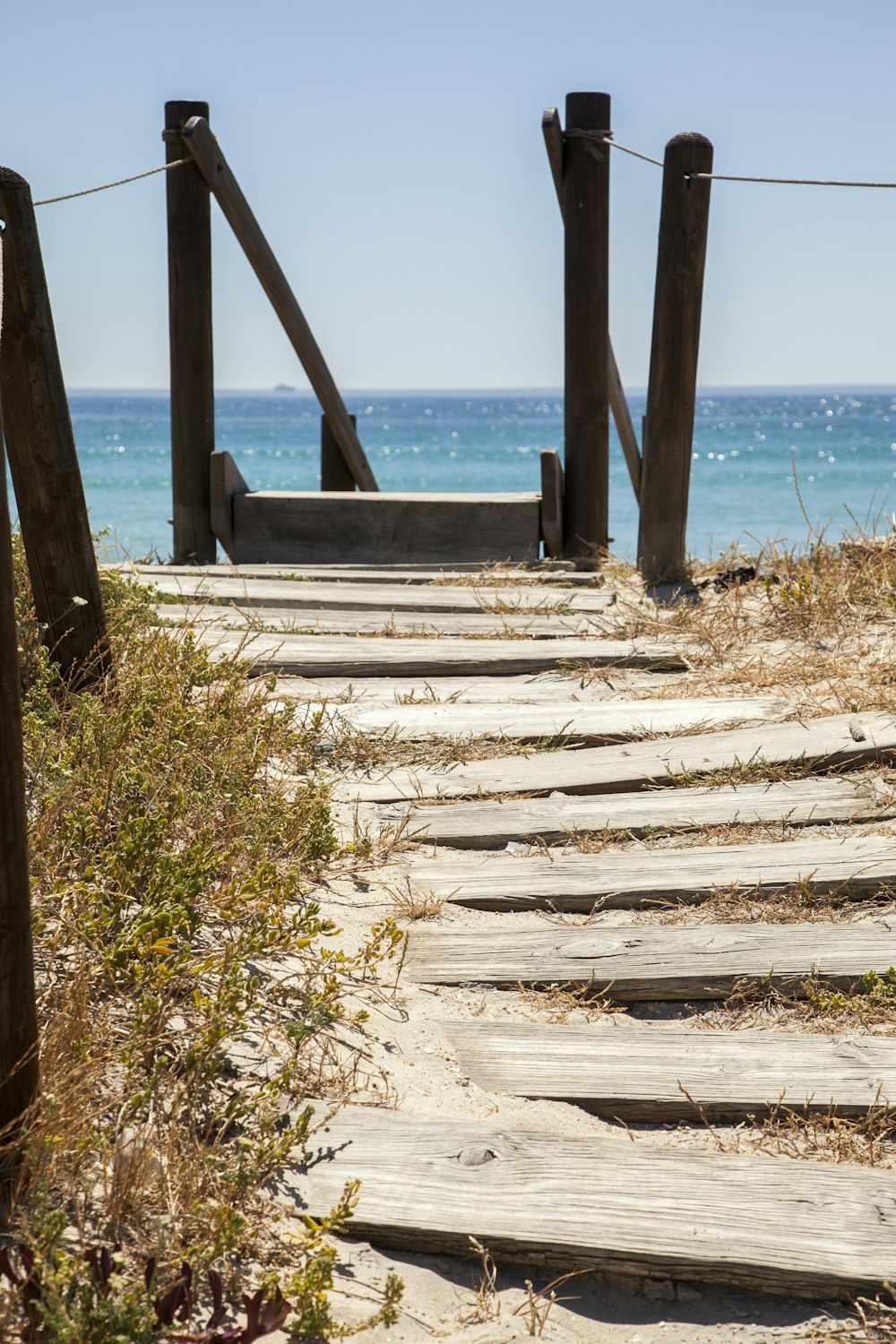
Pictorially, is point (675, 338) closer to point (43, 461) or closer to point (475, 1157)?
point (43, 461)

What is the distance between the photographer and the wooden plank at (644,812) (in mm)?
3441

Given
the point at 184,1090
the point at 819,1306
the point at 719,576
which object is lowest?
the point at 819,1306

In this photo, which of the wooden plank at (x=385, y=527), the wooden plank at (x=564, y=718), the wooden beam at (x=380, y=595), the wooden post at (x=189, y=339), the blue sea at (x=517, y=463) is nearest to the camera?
the wooden plank at (x=564, y=718)

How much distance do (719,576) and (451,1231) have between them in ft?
15.0

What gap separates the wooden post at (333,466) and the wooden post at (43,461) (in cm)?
489

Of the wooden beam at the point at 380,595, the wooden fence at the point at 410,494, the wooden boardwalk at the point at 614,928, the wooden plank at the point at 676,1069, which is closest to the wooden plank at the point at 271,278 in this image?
the wooden fence at the point at 410,494

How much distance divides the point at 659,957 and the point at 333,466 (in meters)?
6.37

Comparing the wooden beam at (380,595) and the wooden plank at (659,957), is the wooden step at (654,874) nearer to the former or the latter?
the wooden plank at (659,957)

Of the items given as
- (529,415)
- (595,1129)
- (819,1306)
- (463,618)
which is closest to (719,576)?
Result: (463,618)

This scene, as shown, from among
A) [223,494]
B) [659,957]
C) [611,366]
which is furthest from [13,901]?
[611,366]

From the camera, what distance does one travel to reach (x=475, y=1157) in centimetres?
206

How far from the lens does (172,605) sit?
5.82 m

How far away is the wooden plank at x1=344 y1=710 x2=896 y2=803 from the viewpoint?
148 inches

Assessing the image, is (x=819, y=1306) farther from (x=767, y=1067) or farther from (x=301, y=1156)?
(x=301, y=1156)
